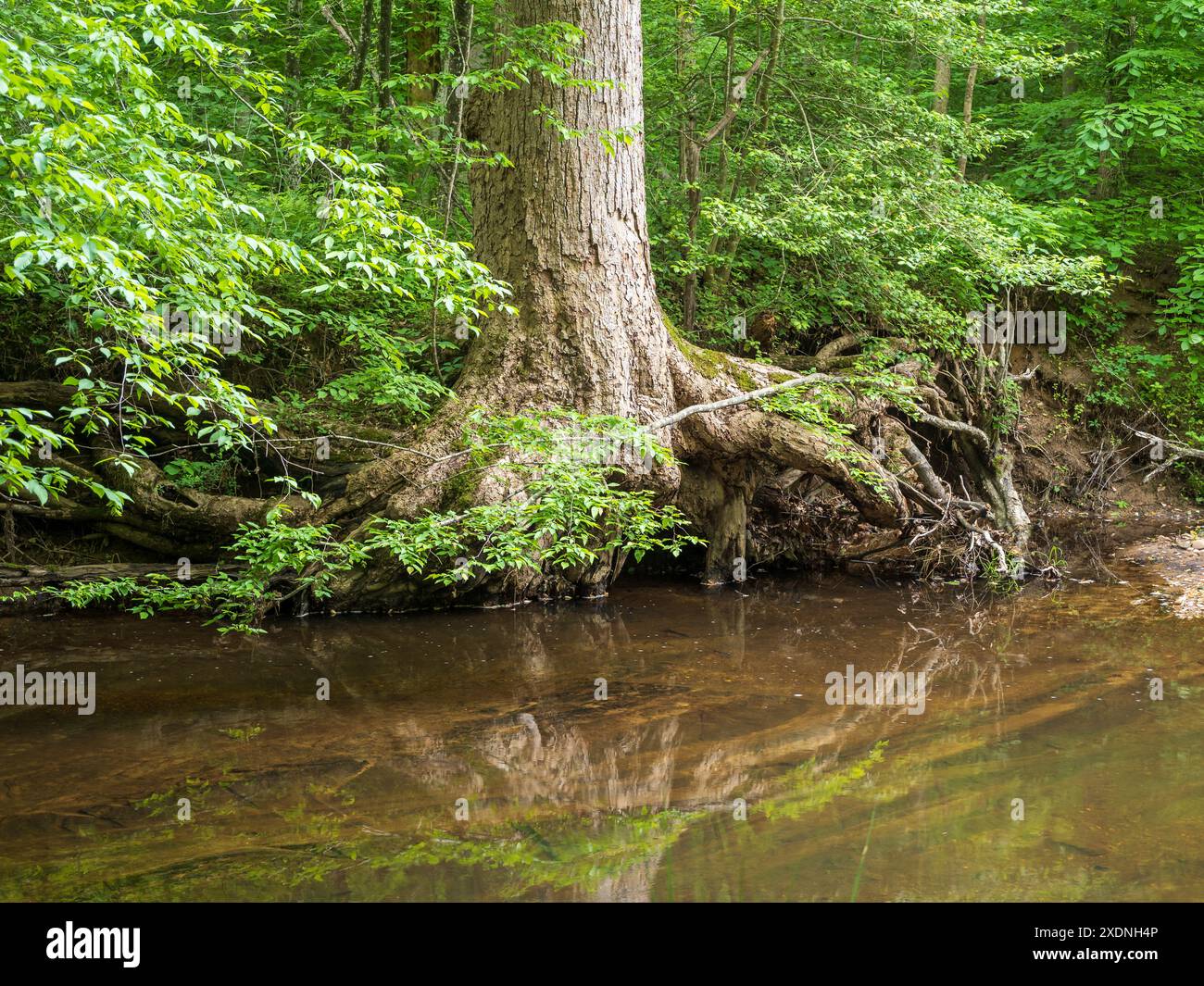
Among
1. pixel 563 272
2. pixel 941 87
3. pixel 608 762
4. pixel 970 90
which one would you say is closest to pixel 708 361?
pixel 563 272

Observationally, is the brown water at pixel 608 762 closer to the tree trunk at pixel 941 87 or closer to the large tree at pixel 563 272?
the large tree at pixel 563 272

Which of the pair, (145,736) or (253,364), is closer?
(145,736)

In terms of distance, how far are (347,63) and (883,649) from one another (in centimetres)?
772

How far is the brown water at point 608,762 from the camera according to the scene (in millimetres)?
3527

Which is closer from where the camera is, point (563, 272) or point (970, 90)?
point (563, 272)

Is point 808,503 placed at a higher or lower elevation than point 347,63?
lower

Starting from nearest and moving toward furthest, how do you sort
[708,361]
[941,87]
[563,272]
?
1. [563,272]
2. [708,361]
3. [941,87]

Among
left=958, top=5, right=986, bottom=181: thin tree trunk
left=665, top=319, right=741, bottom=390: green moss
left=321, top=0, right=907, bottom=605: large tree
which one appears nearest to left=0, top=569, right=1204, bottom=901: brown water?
left=321, top=0, right=907, bottom=605: large tree

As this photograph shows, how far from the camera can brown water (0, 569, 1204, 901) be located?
3.53 metres

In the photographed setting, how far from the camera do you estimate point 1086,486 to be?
11.6 metres

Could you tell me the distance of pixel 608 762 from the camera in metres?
4.77

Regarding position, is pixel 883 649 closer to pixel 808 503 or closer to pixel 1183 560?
pixel 808 503

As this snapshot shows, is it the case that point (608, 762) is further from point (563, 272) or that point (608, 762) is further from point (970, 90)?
point (970, 90)

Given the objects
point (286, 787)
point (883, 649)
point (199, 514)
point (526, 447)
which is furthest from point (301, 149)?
point (883, 649)
